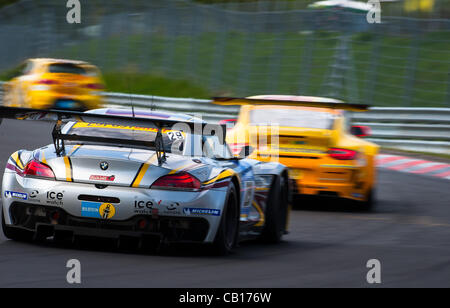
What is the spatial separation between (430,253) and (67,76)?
16.1 m

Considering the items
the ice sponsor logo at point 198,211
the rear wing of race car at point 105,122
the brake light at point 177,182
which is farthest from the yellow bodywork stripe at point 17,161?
the ice sponsor logo at point 198,211

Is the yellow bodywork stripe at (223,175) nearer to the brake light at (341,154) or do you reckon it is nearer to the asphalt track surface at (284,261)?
the asphalt track surface at (284,261)

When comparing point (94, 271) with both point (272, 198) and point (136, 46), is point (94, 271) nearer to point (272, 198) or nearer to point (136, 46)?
point (272, 198)

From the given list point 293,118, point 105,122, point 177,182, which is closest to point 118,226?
point 177,182

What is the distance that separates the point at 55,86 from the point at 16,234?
51.8ft

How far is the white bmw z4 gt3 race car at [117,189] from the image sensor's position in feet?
23.4

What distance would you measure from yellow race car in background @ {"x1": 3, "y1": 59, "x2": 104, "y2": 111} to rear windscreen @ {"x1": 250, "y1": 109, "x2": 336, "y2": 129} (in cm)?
1100

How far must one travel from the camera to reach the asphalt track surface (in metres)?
6.36

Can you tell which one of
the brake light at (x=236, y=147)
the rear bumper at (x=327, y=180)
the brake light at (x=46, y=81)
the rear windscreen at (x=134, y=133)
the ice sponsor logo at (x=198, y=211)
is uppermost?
the rear windscreen at (x=134, y=133)

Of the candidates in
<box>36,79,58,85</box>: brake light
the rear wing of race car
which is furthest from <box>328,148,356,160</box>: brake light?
<box>36,79,58,85</box>: brake light

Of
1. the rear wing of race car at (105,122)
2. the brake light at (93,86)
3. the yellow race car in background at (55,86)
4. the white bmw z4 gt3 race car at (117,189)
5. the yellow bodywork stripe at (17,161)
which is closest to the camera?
the rear wing of race car at (105,122)

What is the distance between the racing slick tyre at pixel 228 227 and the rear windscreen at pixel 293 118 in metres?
4.58

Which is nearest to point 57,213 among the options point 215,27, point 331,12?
point 331,12

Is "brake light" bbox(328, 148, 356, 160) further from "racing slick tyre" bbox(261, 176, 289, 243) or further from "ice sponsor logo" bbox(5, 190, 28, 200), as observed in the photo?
"ice sponsor logo" bbox(5, 190, 28, 200)
